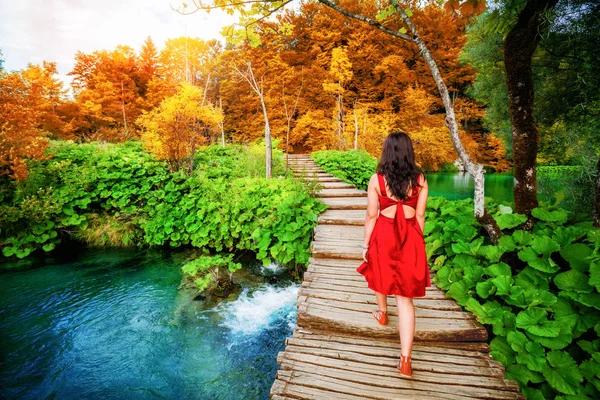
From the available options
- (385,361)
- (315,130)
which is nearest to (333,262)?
(385,361)

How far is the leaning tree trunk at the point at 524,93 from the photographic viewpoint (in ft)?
9.06

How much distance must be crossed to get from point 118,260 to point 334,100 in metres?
16.8

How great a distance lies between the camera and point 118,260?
21.5ft

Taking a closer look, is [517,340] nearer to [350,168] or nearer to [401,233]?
[401,233]

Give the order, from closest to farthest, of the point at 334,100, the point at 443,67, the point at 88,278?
1. the point at 88,278
2. the point at 334,100
3. the point at 443,67

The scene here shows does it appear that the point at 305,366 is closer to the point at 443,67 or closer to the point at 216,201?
the point at 216,201

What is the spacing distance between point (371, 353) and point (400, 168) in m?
1.64

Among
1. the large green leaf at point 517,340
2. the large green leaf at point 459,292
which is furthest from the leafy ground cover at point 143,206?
the large green leaf at point 517,340

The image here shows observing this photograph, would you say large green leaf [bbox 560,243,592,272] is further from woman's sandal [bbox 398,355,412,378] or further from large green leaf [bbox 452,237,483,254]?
woman's sandal [bbox 398,355,412,378]

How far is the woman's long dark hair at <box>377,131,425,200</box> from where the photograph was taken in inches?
84.0

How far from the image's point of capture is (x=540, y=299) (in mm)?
2240

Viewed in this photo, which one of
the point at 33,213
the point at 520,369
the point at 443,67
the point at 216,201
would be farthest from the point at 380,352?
the point at 443,67

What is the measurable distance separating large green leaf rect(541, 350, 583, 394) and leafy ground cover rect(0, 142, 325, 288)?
365cm

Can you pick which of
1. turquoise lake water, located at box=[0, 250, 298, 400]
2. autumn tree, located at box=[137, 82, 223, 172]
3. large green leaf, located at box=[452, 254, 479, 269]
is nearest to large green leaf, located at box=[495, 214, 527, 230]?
large green leaf, located at box=[452, 254, 479, 269]
